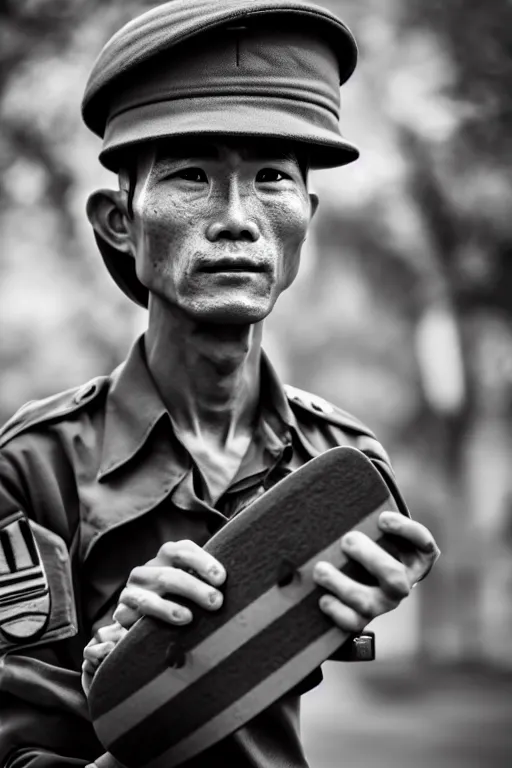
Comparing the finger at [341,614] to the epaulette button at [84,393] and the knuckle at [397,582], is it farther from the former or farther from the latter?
the epaulette button at [84,393]

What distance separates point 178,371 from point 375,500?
0.45 m

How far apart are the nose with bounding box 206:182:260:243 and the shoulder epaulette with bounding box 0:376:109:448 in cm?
41

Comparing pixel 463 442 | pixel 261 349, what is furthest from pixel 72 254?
pixel 261 349

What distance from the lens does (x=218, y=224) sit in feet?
5.29

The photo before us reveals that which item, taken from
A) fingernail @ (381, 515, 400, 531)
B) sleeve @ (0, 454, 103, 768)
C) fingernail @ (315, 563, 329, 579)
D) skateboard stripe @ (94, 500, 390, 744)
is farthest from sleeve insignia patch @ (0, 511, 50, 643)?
fingernail @ (381, 515, 400, 531)

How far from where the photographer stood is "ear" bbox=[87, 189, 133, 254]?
181cm

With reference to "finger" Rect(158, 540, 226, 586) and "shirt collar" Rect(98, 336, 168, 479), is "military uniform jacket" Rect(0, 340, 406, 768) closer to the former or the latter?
"shirt collar" Rect(98, 336, 168, 479)

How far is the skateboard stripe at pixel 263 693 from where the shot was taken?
1497mm

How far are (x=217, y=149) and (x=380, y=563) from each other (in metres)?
0.68

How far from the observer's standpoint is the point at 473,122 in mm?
7859

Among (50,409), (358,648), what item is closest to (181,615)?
(358,648)

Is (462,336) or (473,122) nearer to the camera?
(473,122)

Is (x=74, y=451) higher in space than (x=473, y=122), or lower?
lower

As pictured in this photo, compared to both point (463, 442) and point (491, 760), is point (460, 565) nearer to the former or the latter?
point (463, 442)
